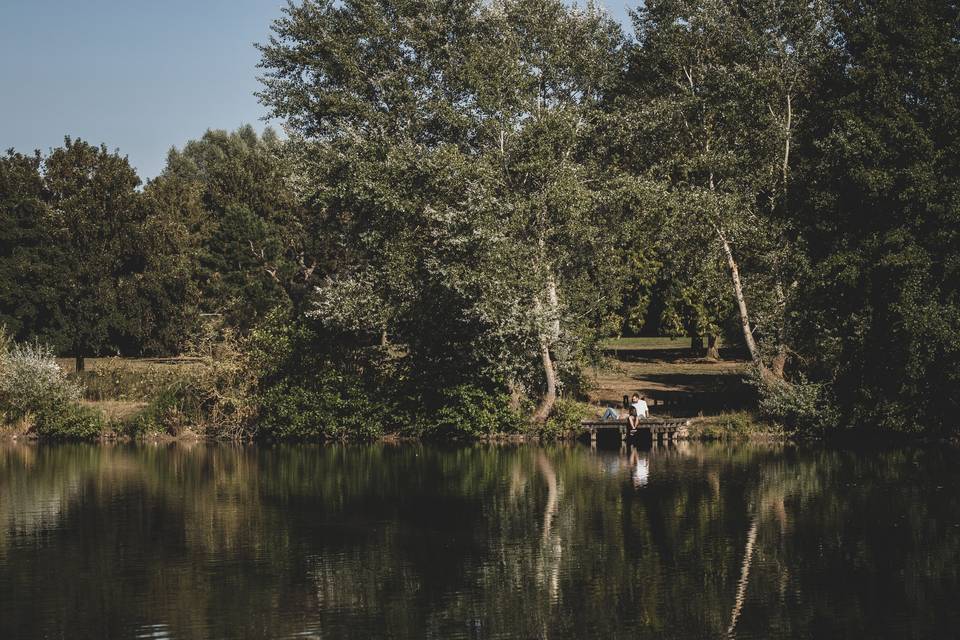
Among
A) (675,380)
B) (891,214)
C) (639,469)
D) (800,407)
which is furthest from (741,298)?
(675,380)

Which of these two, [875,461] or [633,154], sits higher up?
[633,154]

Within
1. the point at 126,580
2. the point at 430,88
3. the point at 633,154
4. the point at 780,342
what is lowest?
the point at 126,580

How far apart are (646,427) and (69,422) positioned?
2314cm

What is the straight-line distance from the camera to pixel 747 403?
49.8 meters

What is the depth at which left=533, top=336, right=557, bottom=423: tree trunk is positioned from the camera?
151ft

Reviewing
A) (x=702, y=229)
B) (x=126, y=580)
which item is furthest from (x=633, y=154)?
(x=126, y=580)

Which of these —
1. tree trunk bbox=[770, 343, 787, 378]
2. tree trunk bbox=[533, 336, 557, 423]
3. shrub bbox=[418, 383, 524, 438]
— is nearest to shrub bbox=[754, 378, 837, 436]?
tree trunk bbox=[770, 343, 787, 378]

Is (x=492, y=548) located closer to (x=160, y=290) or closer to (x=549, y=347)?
(x=549, y=347)

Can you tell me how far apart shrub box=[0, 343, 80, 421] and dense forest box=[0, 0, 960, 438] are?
5.95 m

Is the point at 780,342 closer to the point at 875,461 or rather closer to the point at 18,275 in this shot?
the point at 875,461

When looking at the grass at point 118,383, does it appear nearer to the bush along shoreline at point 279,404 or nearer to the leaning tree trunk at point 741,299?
the bush along shoreline at point 279,404

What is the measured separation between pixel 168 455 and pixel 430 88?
1795 centimetres

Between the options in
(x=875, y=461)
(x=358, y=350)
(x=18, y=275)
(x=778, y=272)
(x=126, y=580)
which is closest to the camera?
(x=126, y=580)

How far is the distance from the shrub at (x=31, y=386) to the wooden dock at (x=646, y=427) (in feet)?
69.0
